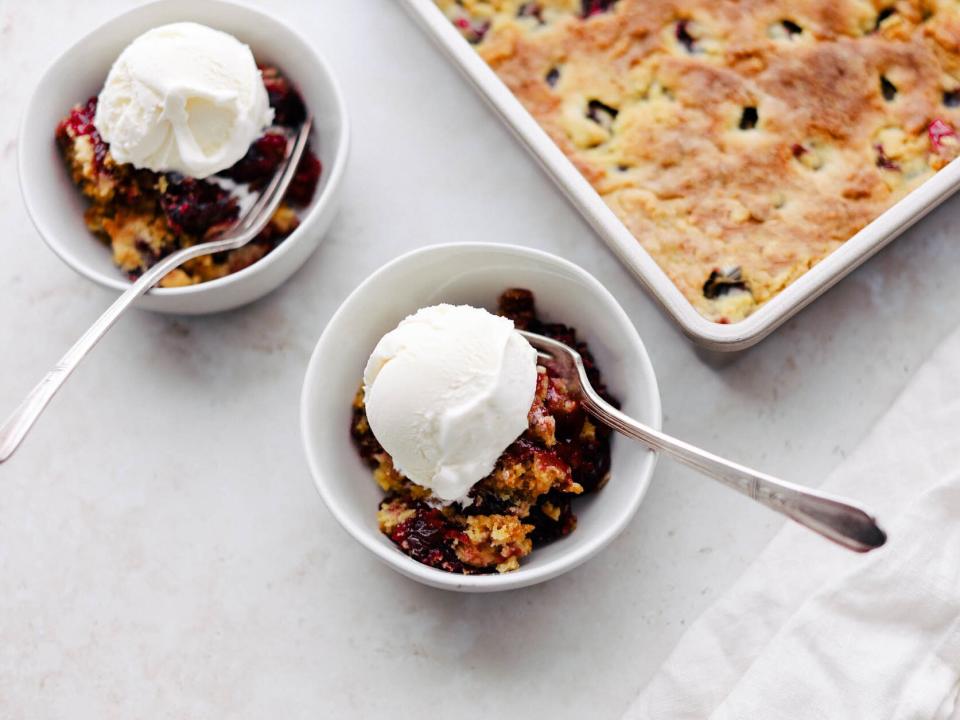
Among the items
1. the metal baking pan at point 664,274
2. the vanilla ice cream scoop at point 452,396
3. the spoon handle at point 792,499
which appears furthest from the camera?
the metal baking pan at point 664,274

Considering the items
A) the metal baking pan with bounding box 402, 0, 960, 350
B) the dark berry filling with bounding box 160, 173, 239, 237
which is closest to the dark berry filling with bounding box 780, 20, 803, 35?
the metal baking pan with bounding box 402, 0, 960, 350

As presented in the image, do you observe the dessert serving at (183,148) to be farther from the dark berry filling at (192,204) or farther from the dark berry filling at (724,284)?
the dark berry filling at (724,284)

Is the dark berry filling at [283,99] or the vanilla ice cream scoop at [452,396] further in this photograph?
the dark berry filling at [283,99]

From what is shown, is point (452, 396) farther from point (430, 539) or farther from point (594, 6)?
point (594, 6)

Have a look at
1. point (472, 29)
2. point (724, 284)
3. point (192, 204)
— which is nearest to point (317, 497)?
point (192, 204)

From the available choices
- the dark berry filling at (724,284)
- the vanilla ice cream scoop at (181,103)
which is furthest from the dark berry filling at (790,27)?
the vanilla ice cream scoop at (181,103)

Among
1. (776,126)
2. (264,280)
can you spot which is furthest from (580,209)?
(264,280)

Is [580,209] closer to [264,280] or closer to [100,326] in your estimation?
[264,280]
